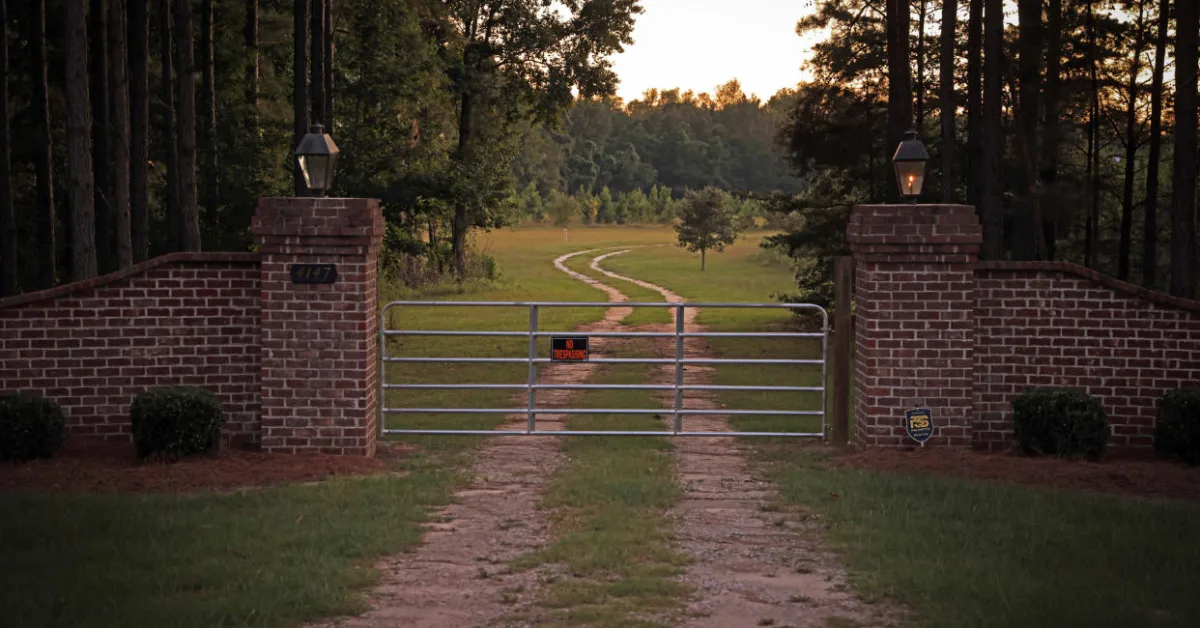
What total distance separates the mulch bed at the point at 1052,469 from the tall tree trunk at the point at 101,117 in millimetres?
16868

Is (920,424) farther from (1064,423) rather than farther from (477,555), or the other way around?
(477,555)

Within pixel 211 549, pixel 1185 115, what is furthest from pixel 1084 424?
pixel 1185 115

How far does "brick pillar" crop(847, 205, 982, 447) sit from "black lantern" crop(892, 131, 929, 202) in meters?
0.24

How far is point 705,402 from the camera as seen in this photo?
17.2 metres

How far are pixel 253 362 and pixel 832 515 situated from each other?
569 centimetres

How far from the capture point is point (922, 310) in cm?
1199

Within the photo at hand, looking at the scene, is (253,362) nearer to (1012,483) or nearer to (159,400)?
(159,400)

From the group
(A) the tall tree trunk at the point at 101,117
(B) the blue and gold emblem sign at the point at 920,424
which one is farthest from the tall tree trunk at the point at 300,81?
(B) the blue and gold emblem sign at the point at 920,424

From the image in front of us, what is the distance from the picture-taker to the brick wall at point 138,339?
39.6ft

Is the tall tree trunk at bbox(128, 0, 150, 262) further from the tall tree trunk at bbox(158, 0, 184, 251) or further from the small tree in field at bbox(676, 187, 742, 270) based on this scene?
the small tree in field at bbox(676, 187, 742, 270)

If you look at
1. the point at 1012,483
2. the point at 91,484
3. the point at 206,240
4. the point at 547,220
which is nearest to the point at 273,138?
the point at 206,240

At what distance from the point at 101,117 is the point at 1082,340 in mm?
18795

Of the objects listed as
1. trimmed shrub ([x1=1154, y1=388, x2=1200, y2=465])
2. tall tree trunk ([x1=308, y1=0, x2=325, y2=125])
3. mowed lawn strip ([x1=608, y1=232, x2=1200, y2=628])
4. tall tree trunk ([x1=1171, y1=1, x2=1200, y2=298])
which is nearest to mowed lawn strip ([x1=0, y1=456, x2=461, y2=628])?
mowed lawn strip ([x1=608, y1=232, x2=1200, y2=628])

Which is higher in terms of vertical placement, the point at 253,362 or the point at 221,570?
the point at 253,362
